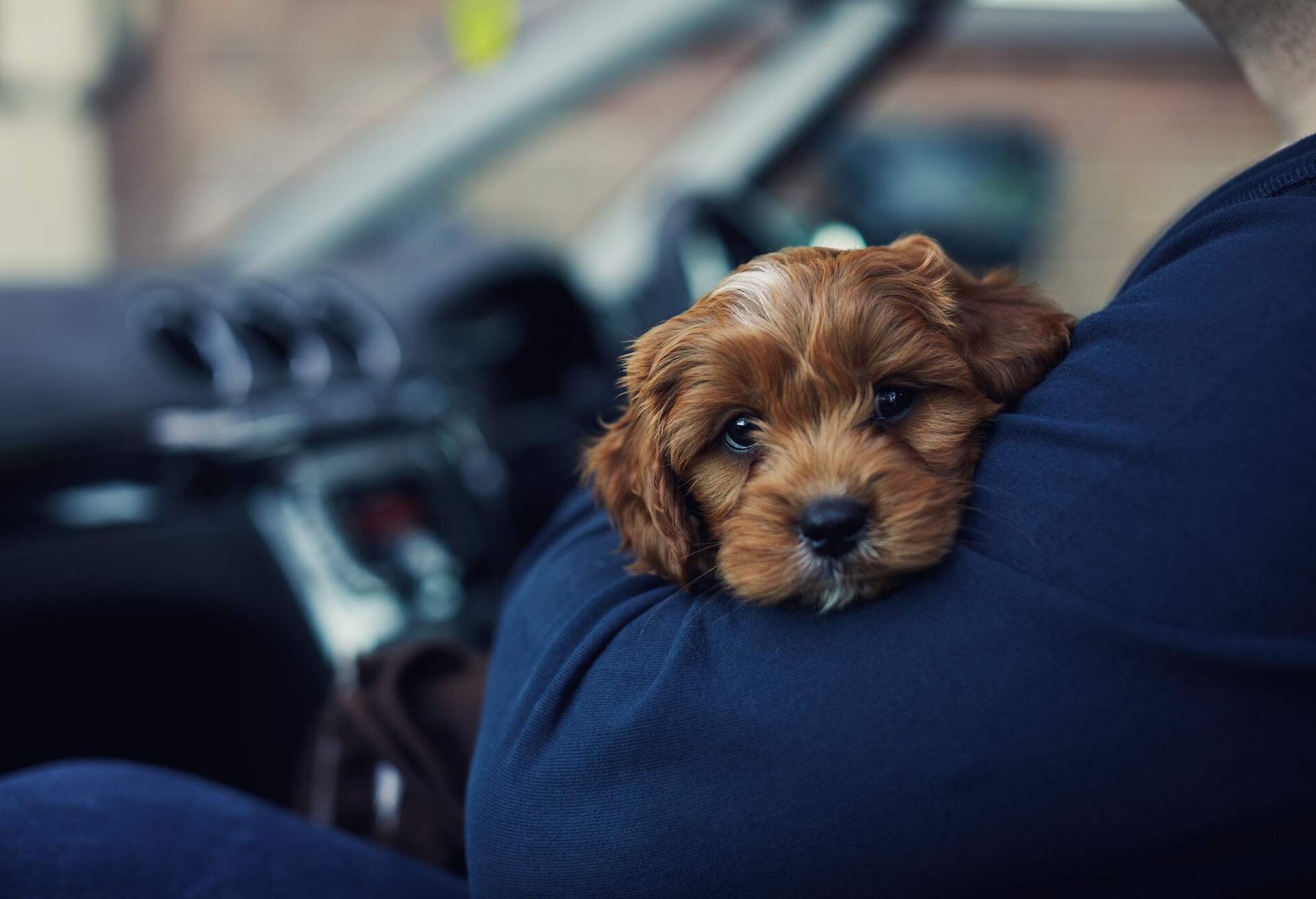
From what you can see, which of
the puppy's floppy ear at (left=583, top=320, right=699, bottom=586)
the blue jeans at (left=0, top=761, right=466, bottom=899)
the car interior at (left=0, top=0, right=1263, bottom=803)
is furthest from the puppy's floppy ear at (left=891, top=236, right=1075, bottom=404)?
the blue jeans at (left=0, top=761, right=466, bottom=899)

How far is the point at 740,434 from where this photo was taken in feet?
4.69

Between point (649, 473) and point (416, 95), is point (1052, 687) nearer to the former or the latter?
point (649, 473)

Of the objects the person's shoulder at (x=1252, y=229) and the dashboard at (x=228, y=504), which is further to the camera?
the dashboard at (x=228, y=504)

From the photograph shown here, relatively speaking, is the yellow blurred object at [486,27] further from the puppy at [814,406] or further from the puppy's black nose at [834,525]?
the puppy's black nose at [834,525]

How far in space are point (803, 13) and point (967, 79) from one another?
2.54 metres

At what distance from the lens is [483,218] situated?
17.4 feet

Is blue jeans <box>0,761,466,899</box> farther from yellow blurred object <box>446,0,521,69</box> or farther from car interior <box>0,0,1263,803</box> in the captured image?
yellow blurred object <box>446,0,521,69</box>

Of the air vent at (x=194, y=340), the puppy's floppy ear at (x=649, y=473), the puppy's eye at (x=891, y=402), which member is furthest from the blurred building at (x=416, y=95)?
the puppy's eye at (x=891, y=402)

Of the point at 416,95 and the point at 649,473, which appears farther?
the point at 416,95

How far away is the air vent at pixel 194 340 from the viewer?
2.61m

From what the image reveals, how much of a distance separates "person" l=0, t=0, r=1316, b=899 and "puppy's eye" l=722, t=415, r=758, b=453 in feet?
1.21

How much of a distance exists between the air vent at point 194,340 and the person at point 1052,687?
190 centimetres

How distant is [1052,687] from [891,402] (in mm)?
559

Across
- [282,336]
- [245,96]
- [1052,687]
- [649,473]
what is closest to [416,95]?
[245,96]
